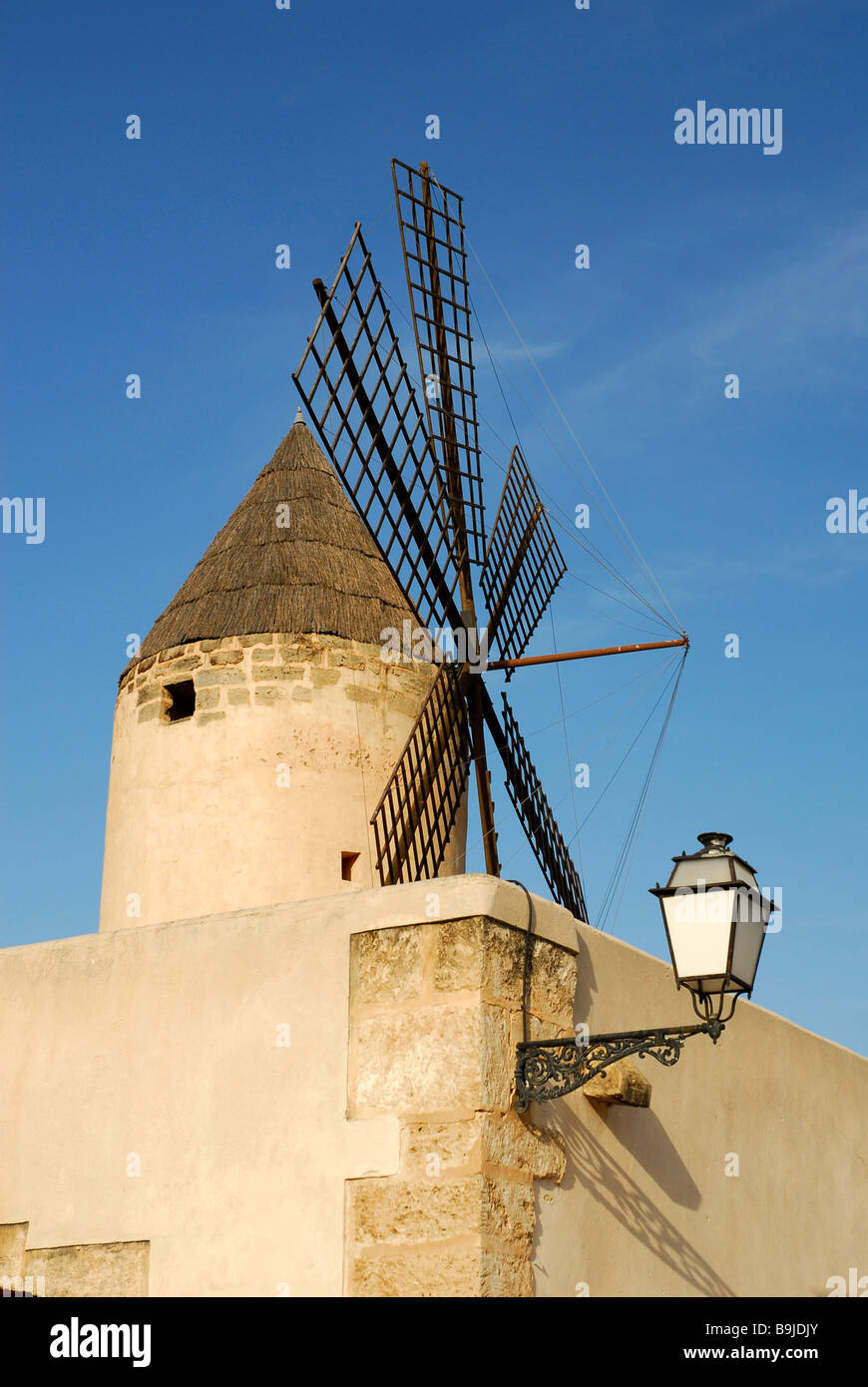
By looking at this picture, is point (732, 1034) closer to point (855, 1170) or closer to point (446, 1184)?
point (855, 1170)

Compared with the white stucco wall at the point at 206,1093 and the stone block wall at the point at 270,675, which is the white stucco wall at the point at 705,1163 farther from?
the stone block wall at the point at 270,675

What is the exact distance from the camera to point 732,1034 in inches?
212

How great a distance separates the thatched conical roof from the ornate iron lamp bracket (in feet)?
11.9

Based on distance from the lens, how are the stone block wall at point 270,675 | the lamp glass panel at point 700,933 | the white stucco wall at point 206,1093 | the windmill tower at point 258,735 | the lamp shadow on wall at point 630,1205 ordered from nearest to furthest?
the lamp glass panel at point 700,933
the white stucco wall at point 206,1093
the lamp shadow on wall at point 630,1205
the windmill tower at point 258,735
the stone block wall at point 270,675

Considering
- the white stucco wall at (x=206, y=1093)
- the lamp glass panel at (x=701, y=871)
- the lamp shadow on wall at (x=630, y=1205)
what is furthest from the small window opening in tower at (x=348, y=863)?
the lamp glass panel at (x=701, y=871)

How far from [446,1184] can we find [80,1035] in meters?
1.44

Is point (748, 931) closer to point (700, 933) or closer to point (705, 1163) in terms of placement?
point (700, 933)

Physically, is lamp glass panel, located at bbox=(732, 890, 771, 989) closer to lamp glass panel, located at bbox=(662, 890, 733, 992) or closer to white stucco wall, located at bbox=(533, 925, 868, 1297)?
lamp glass panel, located at bbox=(662, 890, 733, 992)

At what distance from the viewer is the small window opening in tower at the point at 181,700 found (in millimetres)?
7518

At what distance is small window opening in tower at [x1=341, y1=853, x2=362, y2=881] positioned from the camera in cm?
716

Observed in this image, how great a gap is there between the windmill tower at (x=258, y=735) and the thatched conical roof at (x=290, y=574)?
0.03 feet

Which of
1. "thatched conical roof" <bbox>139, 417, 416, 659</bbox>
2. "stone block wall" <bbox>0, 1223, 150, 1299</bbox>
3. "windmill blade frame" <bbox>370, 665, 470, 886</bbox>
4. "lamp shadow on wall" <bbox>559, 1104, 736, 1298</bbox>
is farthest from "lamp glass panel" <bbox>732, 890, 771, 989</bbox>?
"thatched conical roof" <bbox>139, 417, 416, 659</bbox>

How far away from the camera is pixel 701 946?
3.85 meters
